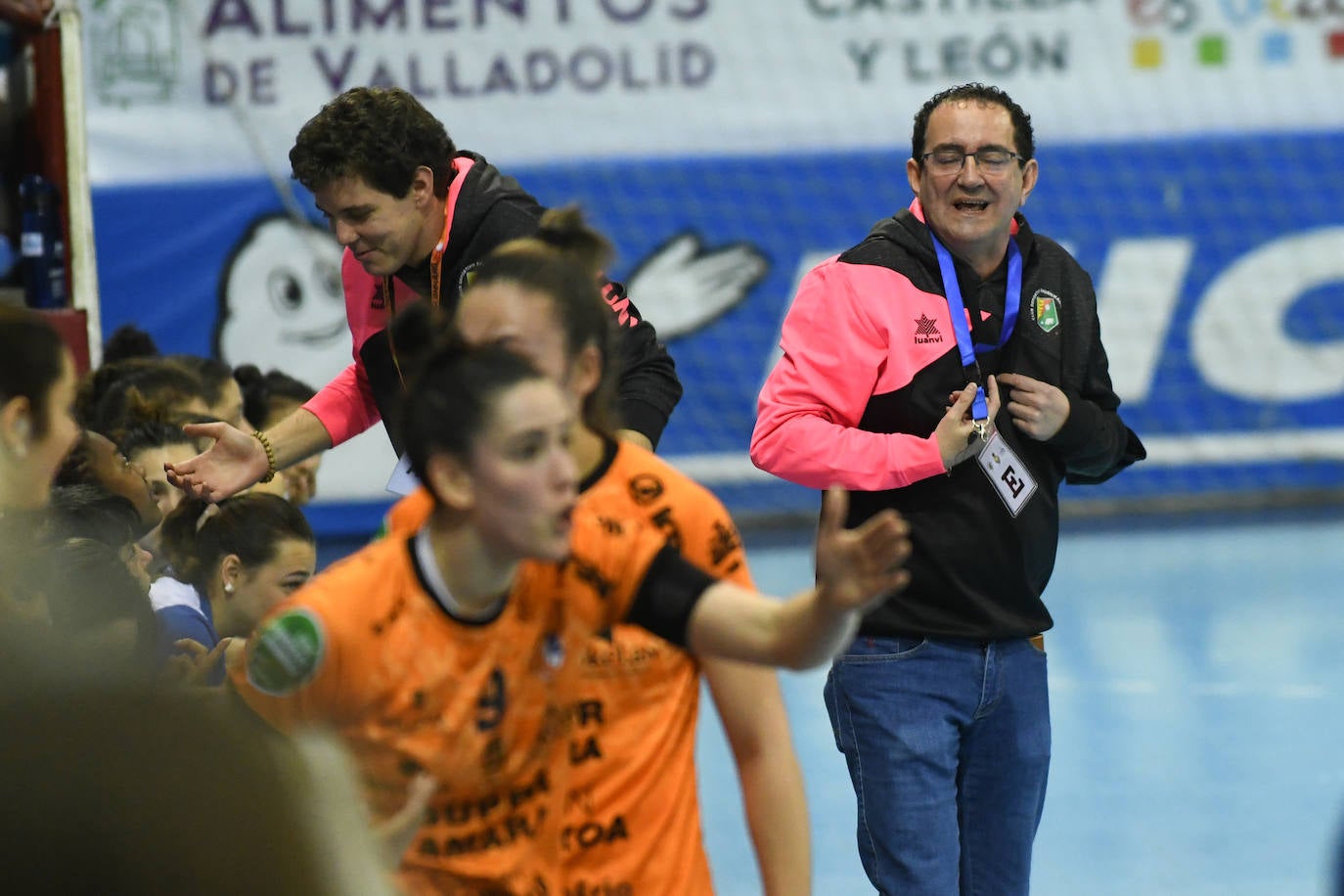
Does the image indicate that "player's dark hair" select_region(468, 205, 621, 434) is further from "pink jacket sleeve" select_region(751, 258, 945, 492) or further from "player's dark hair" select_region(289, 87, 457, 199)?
"pink jacket sleeve" select_region(751, 258, 945, 492)

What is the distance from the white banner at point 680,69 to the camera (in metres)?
10.4

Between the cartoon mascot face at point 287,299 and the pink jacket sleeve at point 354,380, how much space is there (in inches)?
262

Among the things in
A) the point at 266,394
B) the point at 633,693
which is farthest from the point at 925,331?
the point at 266,394

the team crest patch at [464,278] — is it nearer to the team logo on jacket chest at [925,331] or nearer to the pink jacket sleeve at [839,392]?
the pink jacket sleeve at [839,392]

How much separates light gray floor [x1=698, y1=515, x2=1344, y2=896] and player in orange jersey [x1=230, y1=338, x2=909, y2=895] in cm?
294

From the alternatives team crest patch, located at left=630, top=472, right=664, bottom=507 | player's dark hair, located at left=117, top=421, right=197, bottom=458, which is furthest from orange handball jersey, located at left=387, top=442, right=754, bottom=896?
player's dark hair, located at left=117, top=421, right=197, bottom=458

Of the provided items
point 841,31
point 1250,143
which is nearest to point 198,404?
point 841,31

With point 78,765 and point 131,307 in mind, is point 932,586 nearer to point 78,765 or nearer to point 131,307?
point 78,765

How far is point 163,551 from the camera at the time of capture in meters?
4.34

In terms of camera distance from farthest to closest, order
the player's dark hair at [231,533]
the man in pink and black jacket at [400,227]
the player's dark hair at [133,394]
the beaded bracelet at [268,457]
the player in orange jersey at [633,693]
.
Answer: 1. the player's dark hair at [133,394]
2. the player's dark hair at [231,533]
3. the beaded bracelet at [268,457]
4. the man in pink and black jacket at [400,227]
5. the player in orange jersey at [633,693]

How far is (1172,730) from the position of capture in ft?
21.7

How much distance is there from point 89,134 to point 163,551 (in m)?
6.65

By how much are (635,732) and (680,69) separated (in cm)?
846

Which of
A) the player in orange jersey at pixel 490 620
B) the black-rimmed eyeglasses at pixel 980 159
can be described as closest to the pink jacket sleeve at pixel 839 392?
the black-rimmed eyeglasses at pixel 980 159
